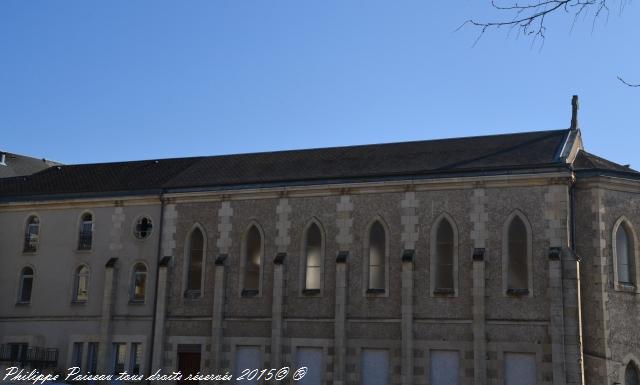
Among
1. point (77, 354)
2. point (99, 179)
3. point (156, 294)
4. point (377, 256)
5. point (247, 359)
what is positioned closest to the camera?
point (377, 256)

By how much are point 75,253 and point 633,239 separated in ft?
75.9

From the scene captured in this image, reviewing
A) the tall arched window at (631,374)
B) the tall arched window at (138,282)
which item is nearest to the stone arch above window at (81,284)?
the tall arched window at (138,282)

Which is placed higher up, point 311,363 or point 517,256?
point 517,256

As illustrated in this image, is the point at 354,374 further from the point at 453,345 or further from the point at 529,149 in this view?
the point at 529,149

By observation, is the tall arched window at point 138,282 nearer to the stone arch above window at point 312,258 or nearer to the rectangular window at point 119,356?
the rectangular window at point 119,356

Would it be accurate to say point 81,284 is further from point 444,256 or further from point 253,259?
point 444,256

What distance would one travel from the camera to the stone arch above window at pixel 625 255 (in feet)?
94.2

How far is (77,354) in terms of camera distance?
34.7 meters

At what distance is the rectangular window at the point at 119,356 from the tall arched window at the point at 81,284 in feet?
9.19

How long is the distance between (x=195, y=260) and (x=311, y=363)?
6.84 metres

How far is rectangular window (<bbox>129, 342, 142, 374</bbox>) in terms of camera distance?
33.6 meters

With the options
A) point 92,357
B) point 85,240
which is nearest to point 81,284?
point 85,240

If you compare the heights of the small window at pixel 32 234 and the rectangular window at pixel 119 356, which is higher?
the small window at pixel 32 234

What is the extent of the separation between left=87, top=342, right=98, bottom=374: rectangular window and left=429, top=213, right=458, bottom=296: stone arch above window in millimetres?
14707
